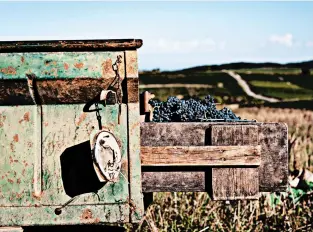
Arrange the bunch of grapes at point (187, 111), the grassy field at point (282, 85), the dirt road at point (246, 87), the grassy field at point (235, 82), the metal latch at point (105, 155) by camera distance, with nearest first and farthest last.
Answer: the metal latch at point (105, 155)
the bunch of grapes at point (187, 111)
the dirt road at point (246, 87)
the grassy field at point (282, 85)
the grassy field at point (235, 82)

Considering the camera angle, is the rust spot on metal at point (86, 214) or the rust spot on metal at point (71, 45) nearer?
the rust spot on metal at point (71, 45)

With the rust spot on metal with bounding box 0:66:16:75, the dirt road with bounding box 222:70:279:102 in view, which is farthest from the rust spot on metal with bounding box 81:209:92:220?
the dirt road with bounding box 222:70:279:102

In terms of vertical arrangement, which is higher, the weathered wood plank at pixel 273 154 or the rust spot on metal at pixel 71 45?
the rust spot on metal at pixel 71 45

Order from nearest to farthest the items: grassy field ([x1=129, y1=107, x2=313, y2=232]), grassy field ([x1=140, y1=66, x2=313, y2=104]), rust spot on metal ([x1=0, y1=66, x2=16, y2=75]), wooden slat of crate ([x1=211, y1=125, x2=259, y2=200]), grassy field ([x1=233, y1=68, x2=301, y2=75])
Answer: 1. rust spot on metal ([x1=0, y1=66, x2=16, y2=75])
2. wooden slat of crate ([x1=211, y1=125, x2=259, y2=200])
3. grassy field ([x1=129, y1=107, x2=313, y2=232])
4. grassy field ([x1=140, y1=66, x2=313, y2=104])
5. grassy field ([x1=233, y1=68, x2=301, y2=75])

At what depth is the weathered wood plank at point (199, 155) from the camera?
10.8 ft

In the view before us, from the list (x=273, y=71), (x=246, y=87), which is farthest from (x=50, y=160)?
(x=273, y=71)

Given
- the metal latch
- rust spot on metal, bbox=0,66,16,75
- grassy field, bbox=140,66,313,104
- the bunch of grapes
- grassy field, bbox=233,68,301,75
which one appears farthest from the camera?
grassy field, bbox=233,68,301,75

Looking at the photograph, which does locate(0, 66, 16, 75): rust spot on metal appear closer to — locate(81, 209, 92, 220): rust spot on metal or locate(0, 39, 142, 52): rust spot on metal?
locate(0, 39, 142, 52): rust spot on metal

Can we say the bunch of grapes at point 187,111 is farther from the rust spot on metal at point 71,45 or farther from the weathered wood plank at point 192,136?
the rust spot on metal at point 71,45

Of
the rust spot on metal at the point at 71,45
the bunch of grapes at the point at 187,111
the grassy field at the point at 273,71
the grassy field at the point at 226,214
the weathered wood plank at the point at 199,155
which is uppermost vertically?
the grassy field at the point at 273,71

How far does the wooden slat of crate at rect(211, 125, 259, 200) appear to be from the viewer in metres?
3.33

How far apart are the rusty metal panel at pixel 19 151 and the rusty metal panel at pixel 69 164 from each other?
51mm

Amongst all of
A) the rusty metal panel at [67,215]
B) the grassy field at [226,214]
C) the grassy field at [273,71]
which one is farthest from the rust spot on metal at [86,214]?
the grassy field at [273,71]

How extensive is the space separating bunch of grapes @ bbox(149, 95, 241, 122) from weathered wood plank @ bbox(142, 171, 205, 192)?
61cm
